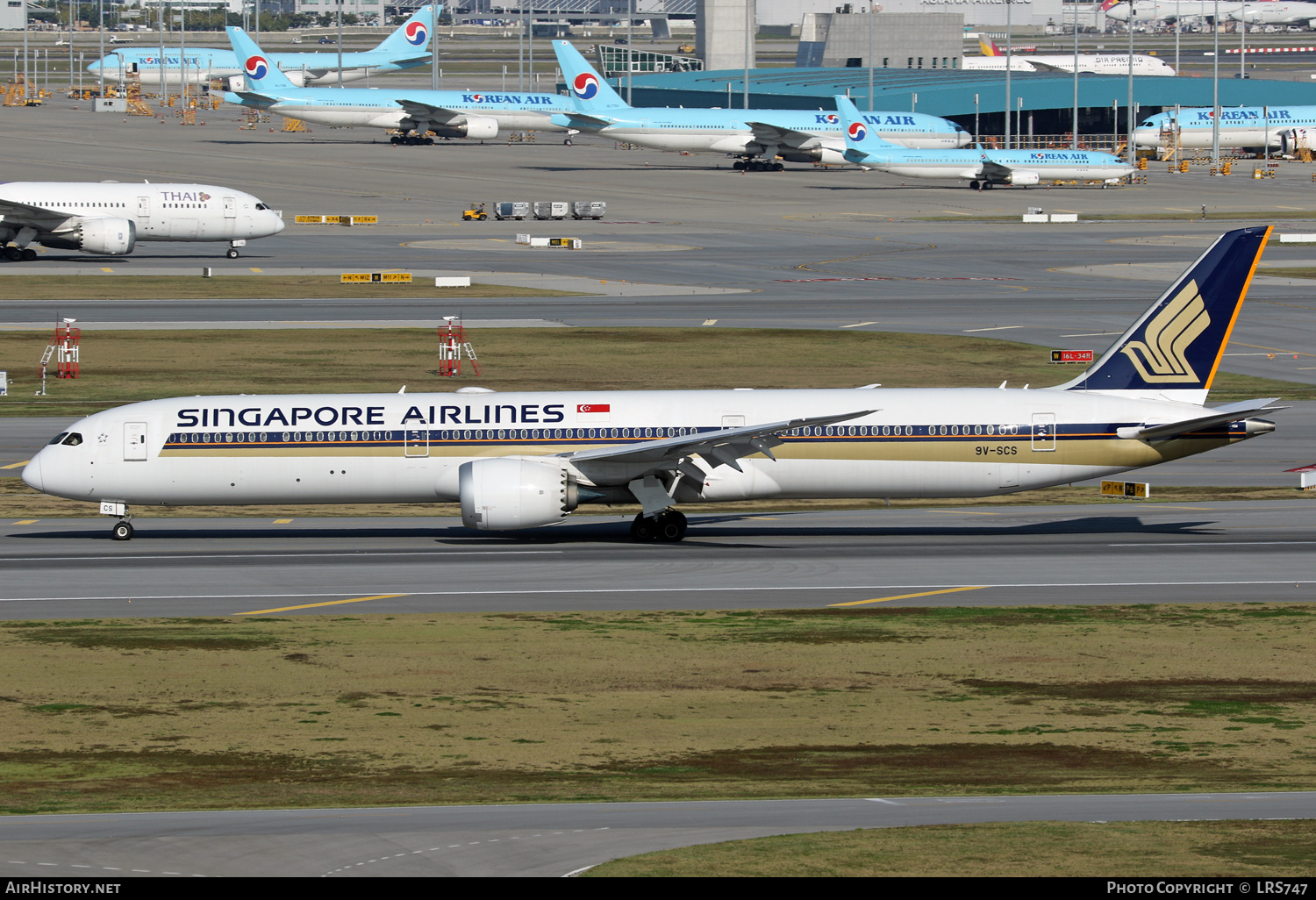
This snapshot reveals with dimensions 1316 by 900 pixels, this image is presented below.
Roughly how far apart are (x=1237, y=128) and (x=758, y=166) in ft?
193

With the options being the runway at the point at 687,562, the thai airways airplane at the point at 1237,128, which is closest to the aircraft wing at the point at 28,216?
the runway at the point at 687,562

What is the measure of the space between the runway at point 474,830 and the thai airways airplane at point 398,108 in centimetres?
15902

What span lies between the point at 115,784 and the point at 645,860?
9.00 meters

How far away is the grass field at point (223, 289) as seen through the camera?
279 feet

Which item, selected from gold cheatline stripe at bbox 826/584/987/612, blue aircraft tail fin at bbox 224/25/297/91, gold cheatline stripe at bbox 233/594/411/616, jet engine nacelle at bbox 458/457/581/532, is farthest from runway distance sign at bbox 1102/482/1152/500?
blue aircraft tail fin at bbox 224/25/297/91

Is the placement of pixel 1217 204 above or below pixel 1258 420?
above

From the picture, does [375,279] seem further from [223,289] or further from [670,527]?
[670,527]

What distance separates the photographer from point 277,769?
23.2m

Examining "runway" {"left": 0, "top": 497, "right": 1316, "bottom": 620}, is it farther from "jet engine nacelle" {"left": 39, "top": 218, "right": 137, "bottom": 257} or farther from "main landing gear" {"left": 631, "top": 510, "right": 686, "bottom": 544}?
"jet engine nacelle" {"left": 39, "top": 218, "right": 137, "bottom": 257}

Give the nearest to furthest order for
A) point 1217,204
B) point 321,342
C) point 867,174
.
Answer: point 321,342, point 1217,204, point 867,174

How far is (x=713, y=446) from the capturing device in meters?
38.6

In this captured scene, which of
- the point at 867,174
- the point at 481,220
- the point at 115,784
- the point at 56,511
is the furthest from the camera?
the point at 867,174

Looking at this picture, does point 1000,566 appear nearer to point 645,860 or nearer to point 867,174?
point 645,860
